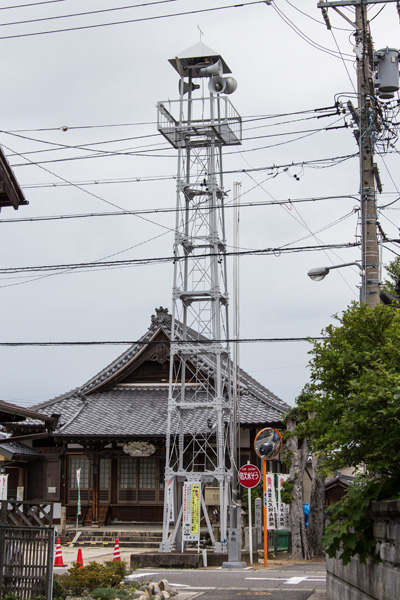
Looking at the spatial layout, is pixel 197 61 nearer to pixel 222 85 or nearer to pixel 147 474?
pixel 222 85

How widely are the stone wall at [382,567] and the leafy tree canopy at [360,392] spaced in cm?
71

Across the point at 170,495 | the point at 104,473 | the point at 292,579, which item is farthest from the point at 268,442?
the point at 104,473

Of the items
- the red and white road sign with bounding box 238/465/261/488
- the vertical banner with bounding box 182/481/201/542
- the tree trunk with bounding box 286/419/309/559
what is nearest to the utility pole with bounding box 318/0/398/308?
the red and white road sign with bounding box 238/465/261/488

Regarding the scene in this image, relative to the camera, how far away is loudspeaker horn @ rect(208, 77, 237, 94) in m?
24.5

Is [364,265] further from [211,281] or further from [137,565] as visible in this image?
[137,565]

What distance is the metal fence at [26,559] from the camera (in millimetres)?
11773

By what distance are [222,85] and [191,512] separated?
525 inches

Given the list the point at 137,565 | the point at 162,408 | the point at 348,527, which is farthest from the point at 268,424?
the point at 348,527

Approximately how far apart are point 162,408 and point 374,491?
23526 mm

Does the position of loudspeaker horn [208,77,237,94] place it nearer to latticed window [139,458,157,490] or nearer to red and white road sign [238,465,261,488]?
red and white road sign [238,465,261,488]

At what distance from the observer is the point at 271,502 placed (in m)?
25.4

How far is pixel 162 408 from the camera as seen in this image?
110ft

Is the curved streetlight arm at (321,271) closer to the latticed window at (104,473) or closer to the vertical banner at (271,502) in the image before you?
the vertical banner at (271,502)

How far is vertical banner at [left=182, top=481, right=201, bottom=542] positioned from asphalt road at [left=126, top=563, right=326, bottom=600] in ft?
6.22
